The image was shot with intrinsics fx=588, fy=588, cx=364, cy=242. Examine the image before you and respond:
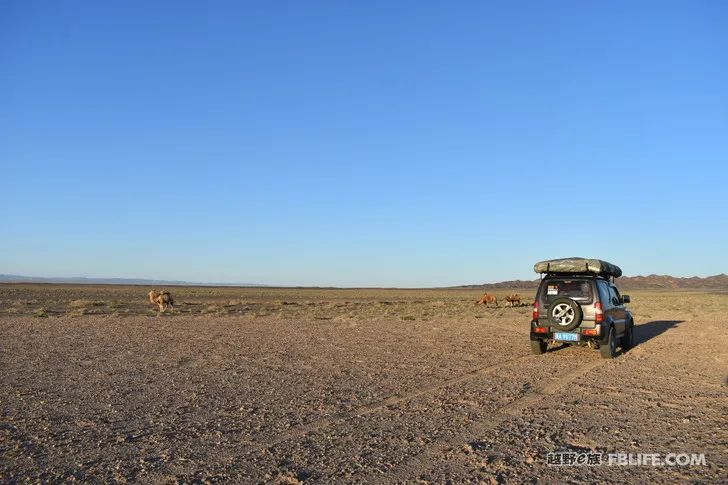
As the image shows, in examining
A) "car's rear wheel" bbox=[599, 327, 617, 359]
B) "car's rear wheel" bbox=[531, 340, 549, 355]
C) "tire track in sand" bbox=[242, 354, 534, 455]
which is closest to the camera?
"tire track in sand" bbox=[242, 354, 534, 455]

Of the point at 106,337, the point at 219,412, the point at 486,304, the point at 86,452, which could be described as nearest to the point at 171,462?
the point at 86,452

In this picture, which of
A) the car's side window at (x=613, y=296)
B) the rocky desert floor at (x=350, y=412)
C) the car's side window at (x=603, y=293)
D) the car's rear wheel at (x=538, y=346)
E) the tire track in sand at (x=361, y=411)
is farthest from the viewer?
the car's side window at (x=613, y=296)

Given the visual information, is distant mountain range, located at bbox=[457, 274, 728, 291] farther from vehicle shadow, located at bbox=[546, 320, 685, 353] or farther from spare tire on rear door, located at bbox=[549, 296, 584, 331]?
spare tire on rear door, located at bbox=[549, 296, 584, 331]

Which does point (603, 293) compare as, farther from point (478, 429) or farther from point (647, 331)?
point (647, 331)

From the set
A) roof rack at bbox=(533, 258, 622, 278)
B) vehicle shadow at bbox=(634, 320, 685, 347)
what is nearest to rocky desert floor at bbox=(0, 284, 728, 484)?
roof rack at bbox=(533, 258, 622, 278)

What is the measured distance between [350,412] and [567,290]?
749cm

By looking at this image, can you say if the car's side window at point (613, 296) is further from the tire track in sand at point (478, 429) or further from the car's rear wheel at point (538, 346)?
the tire track in sand at point (478, 429)

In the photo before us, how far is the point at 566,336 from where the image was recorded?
13.2 m

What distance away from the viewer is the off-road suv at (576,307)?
1305cm

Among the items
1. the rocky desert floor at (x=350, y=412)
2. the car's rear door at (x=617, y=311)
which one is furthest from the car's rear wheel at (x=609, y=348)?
the car's rear door at (x=617, y=311)

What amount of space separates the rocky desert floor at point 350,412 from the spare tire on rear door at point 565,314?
0.87 m

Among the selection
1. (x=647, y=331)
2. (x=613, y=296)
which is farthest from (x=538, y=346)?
(x=647, y=331)

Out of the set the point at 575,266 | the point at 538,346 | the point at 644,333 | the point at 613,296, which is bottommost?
the point at 644,333

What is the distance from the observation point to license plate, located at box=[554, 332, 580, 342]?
13.1m
